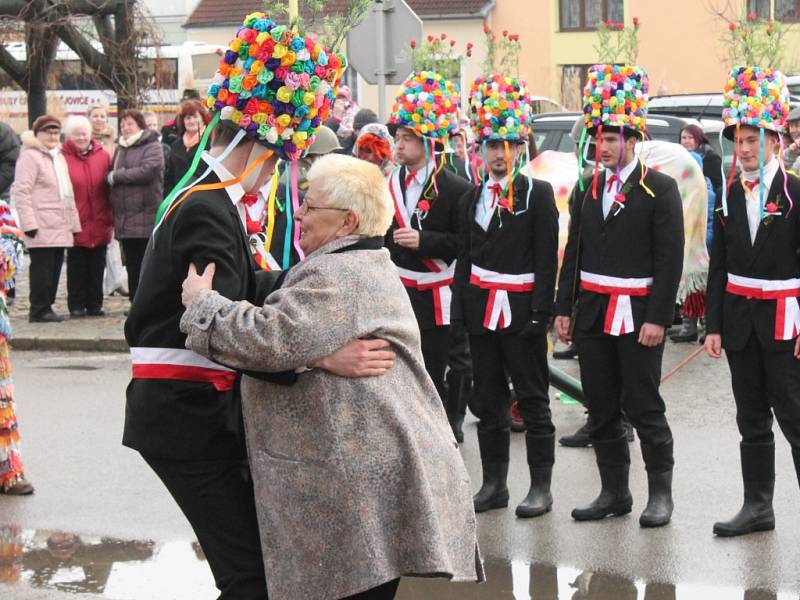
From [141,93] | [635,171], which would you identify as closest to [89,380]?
[635,171]

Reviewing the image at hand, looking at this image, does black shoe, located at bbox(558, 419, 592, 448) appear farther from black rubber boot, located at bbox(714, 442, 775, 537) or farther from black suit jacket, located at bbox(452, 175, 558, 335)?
black rubber boot, located at bbox(714, 442, 775, 537)

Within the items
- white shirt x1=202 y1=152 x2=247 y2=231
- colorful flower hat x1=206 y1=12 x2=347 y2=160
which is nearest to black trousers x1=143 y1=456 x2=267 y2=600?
white shirt x1=202 y1=152 x2=247 y2=231

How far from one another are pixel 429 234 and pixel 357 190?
377 cm

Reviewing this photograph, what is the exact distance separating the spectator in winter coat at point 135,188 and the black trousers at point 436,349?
568 centimetres

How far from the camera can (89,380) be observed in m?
10.9

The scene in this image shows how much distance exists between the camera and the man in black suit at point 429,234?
786 cm

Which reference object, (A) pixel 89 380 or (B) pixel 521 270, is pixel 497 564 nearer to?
(B) pixel 521 270

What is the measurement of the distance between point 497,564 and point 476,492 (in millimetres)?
1205

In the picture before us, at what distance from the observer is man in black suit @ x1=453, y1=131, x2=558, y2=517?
698cm

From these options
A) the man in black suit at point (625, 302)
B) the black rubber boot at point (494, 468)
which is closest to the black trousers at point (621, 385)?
the man in black suit at point (625, 302)

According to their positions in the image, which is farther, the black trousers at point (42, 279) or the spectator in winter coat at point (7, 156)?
the spectator in winter coat at point (7, 156)

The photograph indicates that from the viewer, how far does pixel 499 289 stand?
7.02 m

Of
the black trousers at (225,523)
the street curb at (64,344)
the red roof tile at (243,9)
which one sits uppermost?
the red roof tile at (243,9)

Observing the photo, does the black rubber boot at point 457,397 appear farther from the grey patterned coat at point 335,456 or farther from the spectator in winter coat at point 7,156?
the spectator in winter coat at point 7,156
